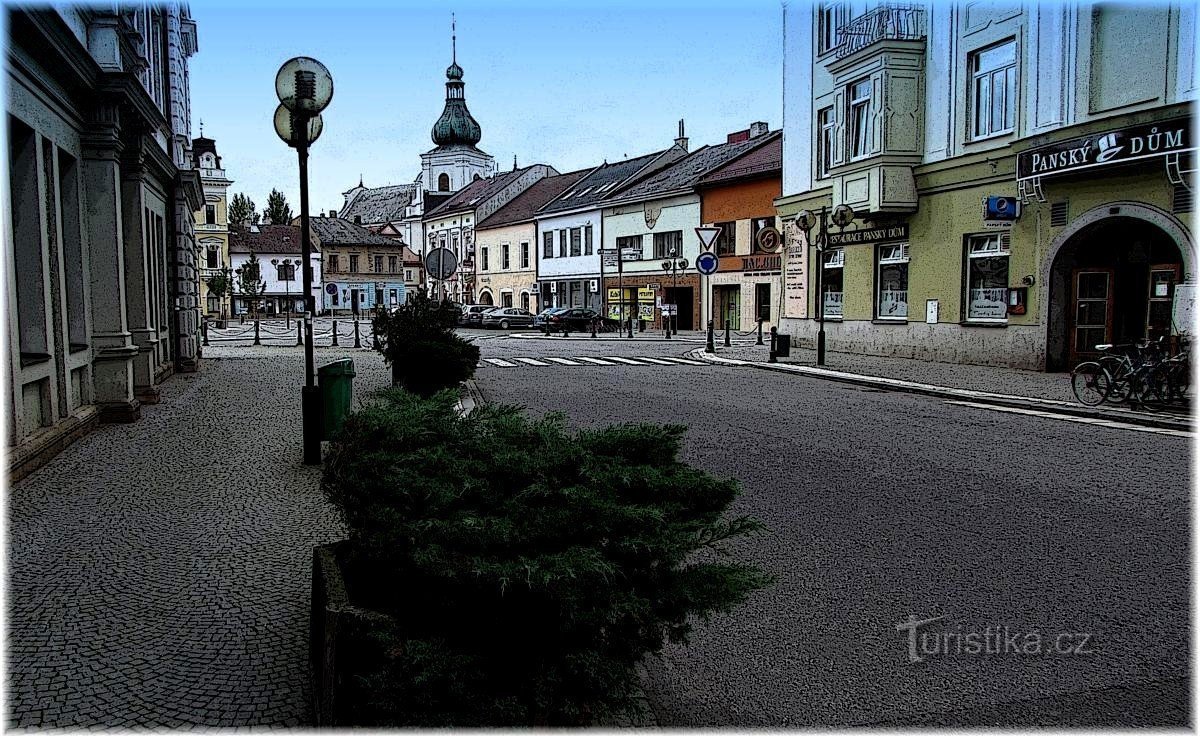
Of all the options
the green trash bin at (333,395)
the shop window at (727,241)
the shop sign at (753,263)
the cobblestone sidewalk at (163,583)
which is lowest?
the cobblestone sidewalk at (163,583)

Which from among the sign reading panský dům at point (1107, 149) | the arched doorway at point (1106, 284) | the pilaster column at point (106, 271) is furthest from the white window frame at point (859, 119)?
the pilaster column at point (106, 271)

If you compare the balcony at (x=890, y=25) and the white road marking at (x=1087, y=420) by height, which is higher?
the balcony at (x=890, y=25)

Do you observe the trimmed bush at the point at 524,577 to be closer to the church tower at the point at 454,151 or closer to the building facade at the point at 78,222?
the building facade at the point at 78,222

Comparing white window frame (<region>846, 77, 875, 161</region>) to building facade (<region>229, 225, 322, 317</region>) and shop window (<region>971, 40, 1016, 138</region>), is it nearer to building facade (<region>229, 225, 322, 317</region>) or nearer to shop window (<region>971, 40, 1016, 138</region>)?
shop window (<region>971, 40, 1016, 138</region>)

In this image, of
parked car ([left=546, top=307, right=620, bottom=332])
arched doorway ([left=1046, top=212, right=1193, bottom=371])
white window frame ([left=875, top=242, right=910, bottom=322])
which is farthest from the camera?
parked car ([left=546, top=307, right=620, bottom=332])

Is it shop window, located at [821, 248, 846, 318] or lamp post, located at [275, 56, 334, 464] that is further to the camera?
shop window, located at [821, 248, 846, 318]

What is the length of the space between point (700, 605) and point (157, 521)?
5.07m

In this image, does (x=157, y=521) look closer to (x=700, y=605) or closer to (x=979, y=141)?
(x=700, y=605)

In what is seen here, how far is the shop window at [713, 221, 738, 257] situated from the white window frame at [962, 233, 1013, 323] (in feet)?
73.6

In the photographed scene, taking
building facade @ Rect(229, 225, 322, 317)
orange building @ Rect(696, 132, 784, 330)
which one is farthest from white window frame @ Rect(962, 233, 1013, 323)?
building facade @ Rect(229, 225, 322, 317)

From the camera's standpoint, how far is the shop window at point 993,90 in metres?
20.2

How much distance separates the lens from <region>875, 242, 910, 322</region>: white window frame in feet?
78.5

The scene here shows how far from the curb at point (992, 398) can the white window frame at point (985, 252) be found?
143 inches

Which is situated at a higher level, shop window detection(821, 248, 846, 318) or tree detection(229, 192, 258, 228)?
tree detection(229, 192, 258, 228)
